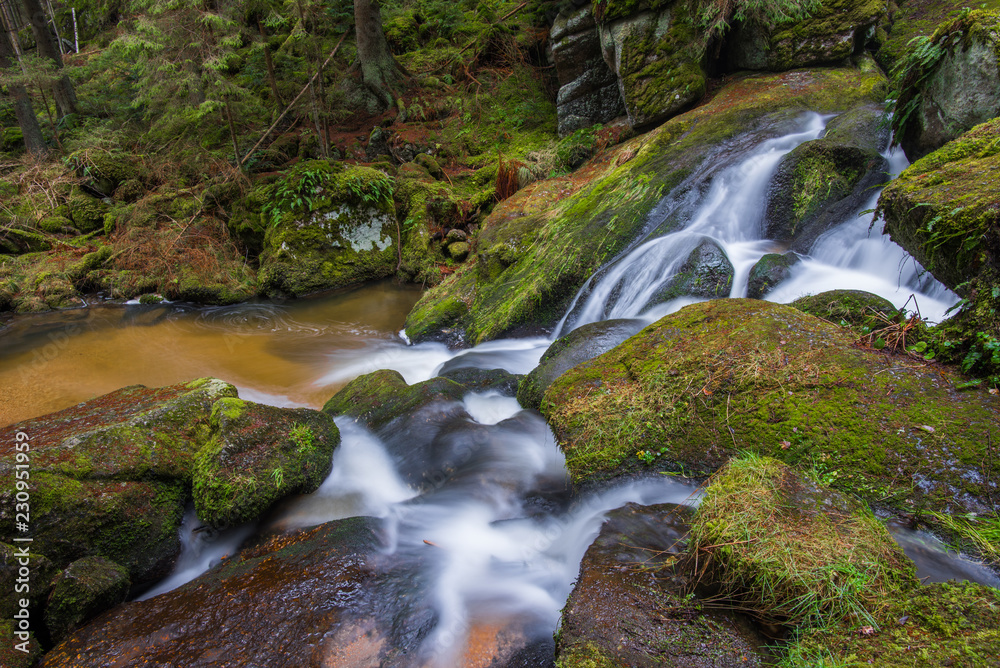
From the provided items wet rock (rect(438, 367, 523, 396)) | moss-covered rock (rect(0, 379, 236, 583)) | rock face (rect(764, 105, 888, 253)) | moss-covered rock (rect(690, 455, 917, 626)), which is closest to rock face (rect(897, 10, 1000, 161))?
rock face (rect(764, 105, 888, 253))

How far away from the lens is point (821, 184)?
6117mm

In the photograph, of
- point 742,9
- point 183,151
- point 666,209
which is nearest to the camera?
point 666,209

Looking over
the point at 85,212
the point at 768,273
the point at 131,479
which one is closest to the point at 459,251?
the point at 768,273

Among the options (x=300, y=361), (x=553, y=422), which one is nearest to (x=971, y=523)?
(x=553, y=422)

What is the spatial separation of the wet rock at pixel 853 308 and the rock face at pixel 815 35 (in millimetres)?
6645

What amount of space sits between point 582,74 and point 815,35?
4308 millimetres

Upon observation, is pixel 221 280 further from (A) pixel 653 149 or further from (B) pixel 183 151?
(A) pixel 653 149

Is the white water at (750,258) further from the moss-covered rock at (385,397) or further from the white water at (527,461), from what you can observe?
the moss-covered rock at (385,397)

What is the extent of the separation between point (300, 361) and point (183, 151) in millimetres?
9086

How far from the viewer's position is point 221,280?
1020cm

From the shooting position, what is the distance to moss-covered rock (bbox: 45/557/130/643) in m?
2.85

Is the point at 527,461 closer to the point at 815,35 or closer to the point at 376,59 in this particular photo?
the point at 815,35

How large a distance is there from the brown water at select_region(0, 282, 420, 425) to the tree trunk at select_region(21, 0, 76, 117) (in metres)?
10.0

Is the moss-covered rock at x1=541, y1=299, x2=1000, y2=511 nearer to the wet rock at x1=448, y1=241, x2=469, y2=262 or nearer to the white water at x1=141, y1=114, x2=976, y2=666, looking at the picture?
the white water at x1=141, y1=114, x2=976, y2=666
